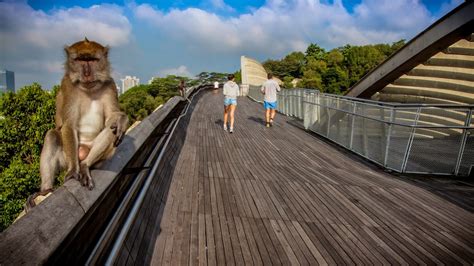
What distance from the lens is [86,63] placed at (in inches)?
116

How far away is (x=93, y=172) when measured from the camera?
2.64 meters

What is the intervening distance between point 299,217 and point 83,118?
3.29 m

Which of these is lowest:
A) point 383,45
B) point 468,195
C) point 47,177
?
point 468,195

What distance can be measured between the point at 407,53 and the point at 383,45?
103 meters

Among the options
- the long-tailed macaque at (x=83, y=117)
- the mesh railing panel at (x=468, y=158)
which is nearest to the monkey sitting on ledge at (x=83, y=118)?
the long-tailed macaque at (x=83, y=117)

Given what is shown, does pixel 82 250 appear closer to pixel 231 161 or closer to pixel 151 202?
pixel 151 202

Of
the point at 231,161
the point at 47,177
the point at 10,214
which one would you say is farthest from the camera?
the point at 10,214

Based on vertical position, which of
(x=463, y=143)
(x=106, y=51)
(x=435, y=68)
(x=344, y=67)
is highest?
(x=344, y=67)

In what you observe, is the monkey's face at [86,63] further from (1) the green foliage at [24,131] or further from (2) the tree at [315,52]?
(2) the tree at [315,52]

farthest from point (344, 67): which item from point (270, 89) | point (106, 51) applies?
point (106, 51)

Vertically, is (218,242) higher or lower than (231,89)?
lower

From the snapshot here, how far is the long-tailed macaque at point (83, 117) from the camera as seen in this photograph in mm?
2893

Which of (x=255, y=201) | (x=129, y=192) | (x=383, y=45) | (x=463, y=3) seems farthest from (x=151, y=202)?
(x=383, y=45)

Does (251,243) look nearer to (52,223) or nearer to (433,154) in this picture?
(52,223)
